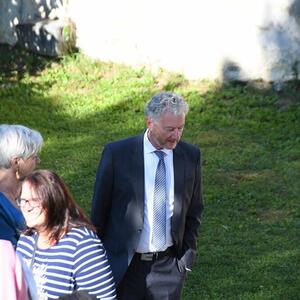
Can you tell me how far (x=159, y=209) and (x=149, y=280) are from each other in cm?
38

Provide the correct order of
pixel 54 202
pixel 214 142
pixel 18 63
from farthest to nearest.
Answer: pixel 18 63, pixel 214 142, pixel 54 202

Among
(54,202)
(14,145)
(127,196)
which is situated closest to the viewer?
(54,202)

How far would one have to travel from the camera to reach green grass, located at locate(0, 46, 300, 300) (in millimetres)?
7562

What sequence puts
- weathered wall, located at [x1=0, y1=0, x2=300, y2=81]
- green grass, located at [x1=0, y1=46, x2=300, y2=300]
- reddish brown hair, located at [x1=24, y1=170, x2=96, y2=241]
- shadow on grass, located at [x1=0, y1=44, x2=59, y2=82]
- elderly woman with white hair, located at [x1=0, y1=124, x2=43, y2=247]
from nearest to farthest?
reddish brown hair, located at [x1=24, y1=170, x2=96, y2=241]
elderly woman with white hair, located at [x1=0, y1=124, x2=43, y2=247]
green grass, located at [x1=0, y1=46, x2=300, y2=300]
weathered wall, located at [x1=0, y1=0, x2=300, y2=81]
shadow on grass, located at [x1=0, y1=44, x2=59, y2=82]

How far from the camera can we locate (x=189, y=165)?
5387mm

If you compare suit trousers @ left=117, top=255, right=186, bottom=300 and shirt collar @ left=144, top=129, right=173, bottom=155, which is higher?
shirt collar @ left=144, top=129, right=173, bottom=155

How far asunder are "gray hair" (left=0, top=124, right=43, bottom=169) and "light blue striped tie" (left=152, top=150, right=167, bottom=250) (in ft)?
2.55

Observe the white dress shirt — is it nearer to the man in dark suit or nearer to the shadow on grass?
the man in dark suit

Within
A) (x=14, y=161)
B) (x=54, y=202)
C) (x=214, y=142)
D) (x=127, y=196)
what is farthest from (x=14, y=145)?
(x=214, y=142)

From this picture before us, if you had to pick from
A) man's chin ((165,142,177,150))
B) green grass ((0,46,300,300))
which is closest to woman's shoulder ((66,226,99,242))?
man's chin ((165,142,177,150))

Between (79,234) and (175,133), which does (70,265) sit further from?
(175,133)

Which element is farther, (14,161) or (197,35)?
(197,35)

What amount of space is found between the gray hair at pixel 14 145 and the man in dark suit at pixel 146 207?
0.57 meters

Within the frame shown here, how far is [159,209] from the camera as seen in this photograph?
5297mm
